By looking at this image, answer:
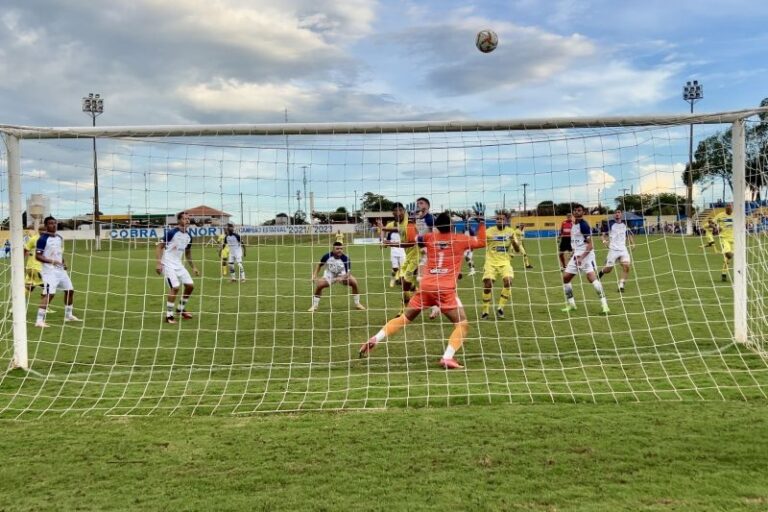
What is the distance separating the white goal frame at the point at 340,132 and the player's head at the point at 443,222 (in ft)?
3.50

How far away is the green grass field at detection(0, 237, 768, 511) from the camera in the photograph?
370cm

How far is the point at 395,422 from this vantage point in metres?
5.01

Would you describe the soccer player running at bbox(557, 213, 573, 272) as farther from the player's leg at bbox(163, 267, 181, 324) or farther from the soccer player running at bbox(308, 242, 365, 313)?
the player's leg at bbox(163, 267, 181, 324)

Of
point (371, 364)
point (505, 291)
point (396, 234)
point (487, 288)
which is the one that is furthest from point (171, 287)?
point (505, 291)

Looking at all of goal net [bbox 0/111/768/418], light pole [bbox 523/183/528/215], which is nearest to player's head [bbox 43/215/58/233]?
goal net [bbox 0/111/768/418]

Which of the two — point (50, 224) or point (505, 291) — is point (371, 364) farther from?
point (50, 224)

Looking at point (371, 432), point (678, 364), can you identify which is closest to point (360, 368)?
point (371, 432)

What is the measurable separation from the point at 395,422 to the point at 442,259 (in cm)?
270

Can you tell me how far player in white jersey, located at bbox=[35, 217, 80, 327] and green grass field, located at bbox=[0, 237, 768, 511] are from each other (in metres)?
1.72

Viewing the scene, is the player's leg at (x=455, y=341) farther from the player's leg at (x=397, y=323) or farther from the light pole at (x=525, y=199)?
the light pole at (x=525, y=199)

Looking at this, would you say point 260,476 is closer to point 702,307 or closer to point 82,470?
point 82,470

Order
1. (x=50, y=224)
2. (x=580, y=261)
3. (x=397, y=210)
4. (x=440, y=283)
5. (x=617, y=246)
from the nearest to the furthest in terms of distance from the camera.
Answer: (x=440, y=283) → (x=397, y=210) → (x=50, y=224) → (x=580, y=261) → (x=617, y=246)

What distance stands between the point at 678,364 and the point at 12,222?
26.7ft

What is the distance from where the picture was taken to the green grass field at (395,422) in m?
3.70
